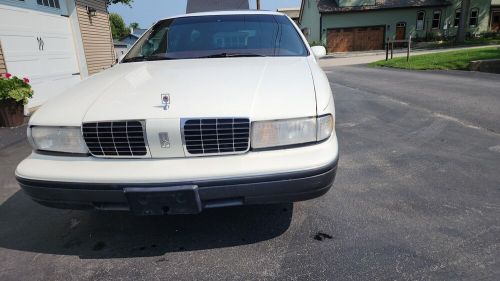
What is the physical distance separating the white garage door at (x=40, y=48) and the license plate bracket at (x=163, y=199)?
Result: 258 inches

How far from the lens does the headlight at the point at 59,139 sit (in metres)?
2.25

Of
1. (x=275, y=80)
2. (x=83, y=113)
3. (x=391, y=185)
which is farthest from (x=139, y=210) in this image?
(x=391, y=185)

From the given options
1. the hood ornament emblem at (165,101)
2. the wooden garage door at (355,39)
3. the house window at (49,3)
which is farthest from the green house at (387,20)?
the hood ornament emblem at (165,101)

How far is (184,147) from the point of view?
2162 millimetres

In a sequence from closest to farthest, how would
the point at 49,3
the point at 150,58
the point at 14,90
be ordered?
the point at 150,58, the point at 14,90, the point at 49,3

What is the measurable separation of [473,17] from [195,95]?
40856mm

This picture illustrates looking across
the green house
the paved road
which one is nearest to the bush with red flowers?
the paved road

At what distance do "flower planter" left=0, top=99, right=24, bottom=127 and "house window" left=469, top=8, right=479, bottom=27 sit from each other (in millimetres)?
39662

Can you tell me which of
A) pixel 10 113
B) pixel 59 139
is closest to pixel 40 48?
pixel 10 113

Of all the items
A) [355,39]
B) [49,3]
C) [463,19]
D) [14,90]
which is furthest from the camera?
[355,39]

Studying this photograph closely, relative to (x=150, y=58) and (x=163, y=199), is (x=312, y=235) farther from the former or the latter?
(x=150, y=58)

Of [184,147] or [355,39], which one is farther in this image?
[355,39]

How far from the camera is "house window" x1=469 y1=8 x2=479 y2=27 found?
3431cm

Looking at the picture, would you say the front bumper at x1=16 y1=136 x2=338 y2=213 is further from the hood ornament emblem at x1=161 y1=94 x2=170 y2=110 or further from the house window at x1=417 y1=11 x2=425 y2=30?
the house window at x1=417 y1=11 x2=425 y2=30
